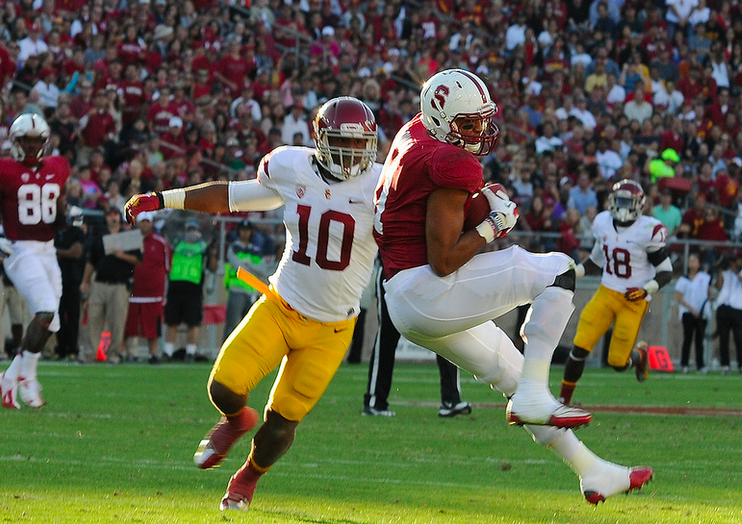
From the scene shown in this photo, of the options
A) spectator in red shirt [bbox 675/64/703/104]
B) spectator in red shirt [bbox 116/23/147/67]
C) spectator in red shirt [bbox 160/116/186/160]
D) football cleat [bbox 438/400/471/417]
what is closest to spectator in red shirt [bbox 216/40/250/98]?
spectator in red shirt [bbox 116/23/147/67]

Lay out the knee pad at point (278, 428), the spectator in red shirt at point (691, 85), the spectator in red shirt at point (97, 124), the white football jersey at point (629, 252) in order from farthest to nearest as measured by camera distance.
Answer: the spectator in red shirt at point (691, 85), the spectator in red shirt at point (97, 124), the white football jersey at point (629, 252), the knee pad at point (278, 428)

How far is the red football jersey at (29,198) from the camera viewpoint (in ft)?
29.2

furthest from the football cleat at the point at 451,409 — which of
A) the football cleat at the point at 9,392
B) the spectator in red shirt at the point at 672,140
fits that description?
→ the spectator in red shirt at the point at 672,140

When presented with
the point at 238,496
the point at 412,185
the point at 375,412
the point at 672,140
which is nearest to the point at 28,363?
the point at 375,412

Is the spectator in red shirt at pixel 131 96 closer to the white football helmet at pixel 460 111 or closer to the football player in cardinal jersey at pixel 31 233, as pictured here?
the football player in cardinal jersey at pixel 31 233

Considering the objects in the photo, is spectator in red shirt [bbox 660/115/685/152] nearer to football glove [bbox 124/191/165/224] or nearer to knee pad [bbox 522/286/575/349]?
football glove [bbox 124/191/165/224]

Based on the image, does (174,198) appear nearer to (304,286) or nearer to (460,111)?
(304,286)

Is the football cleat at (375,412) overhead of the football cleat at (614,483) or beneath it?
beneath

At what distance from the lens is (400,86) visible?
19.5m

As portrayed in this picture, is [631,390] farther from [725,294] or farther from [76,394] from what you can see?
[76,394]

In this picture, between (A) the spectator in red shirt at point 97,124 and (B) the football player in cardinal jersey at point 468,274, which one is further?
(A) the spectator in red shirt at point 97,124

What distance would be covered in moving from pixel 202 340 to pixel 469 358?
36.3 feet

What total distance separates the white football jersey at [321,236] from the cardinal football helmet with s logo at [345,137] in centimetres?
9

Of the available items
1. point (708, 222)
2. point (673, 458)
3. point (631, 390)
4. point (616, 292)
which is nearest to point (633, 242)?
point (616, 292)
